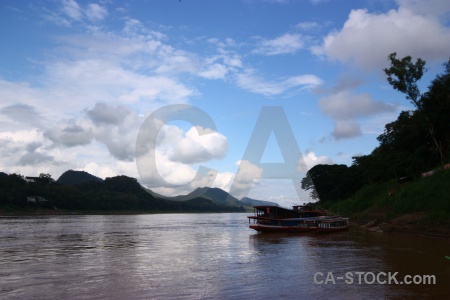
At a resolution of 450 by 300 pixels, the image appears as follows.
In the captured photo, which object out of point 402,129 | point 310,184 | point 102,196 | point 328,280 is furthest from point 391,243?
point 102,196

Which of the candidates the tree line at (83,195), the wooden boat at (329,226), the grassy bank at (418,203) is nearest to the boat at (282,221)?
the wooden boat at (329,226)

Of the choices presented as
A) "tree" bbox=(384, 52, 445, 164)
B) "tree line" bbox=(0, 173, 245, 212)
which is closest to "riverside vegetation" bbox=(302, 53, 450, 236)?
"tree" bbox=(384, 52, 445, 164)

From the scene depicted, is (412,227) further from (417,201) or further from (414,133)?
(414,133)

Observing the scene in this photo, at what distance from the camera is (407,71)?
44156 mm

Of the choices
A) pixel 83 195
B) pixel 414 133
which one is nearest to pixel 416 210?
pixel 414 133

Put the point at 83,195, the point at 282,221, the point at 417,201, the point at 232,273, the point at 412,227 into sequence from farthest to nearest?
the point at 83,195 < the point at 282,221 < the point at 417,201 < the point at 412,227 < the point at 232,273

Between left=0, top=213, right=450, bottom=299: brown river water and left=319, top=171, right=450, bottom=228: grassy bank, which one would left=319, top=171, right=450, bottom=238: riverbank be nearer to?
left=319, top=171, right=450, bottom=228: grassy bank

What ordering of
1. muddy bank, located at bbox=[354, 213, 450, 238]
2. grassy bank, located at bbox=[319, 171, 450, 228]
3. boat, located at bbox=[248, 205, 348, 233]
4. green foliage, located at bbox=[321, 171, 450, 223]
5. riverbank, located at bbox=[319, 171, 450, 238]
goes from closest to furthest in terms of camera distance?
muddy bank, located at bbox=[354, 213, 450, 238] → riverbank, located at bbox=[319, 171, 450, 238] → grassy bank, located at bbox=[319, 171, 450, 228] → green foliage, located at bbox=[321, 171, 450, 223] → boat, located at bbox=[248, 205, 348, 233]

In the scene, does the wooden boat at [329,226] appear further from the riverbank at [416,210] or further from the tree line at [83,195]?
the tree line at [83,195]

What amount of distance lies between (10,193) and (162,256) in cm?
10201

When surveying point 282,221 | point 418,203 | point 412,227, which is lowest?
point 412,227

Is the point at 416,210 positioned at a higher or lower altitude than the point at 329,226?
higher

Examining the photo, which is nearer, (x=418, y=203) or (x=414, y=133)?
(x=418, y=203)

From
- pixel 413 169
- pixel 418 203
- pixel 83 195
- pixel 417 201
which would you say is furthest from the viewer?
pixel 83 195
